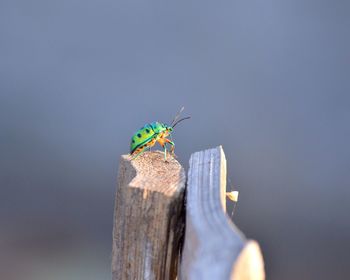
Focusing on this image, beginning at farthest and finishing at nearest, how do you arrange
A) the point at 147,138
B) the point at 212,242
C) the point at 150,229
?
the point at 147,138 < the point at 150,229 < the point at 212,242

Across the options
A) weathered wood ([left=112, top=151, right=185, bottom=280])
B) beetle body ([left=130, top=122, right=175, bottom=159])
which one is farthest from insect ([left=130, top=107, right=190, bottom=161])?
weathered wood ([left=112, top=151, right=185, bottom=280])

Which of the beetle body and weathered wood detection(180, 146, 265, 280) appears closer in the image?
weathered wood detection(180, 146, 265, 280)

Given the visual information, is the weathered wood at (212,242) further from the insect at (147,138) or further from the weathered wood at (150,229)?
the insect at (147,138)

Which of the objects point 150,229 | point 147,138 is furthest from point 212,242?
point 147,138

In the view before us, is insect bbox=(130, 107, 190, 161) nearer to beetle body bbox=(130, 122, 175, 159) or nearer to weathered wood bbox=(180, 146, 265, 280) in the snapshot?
beetle body bbox=(130, 122, 175, 159)

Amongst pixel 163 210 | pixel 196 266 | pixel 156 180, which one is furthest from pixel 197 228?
pixel 156 180

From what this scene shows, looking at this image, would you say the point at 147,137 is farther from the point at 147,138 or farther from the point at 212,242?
the point at 212,242
